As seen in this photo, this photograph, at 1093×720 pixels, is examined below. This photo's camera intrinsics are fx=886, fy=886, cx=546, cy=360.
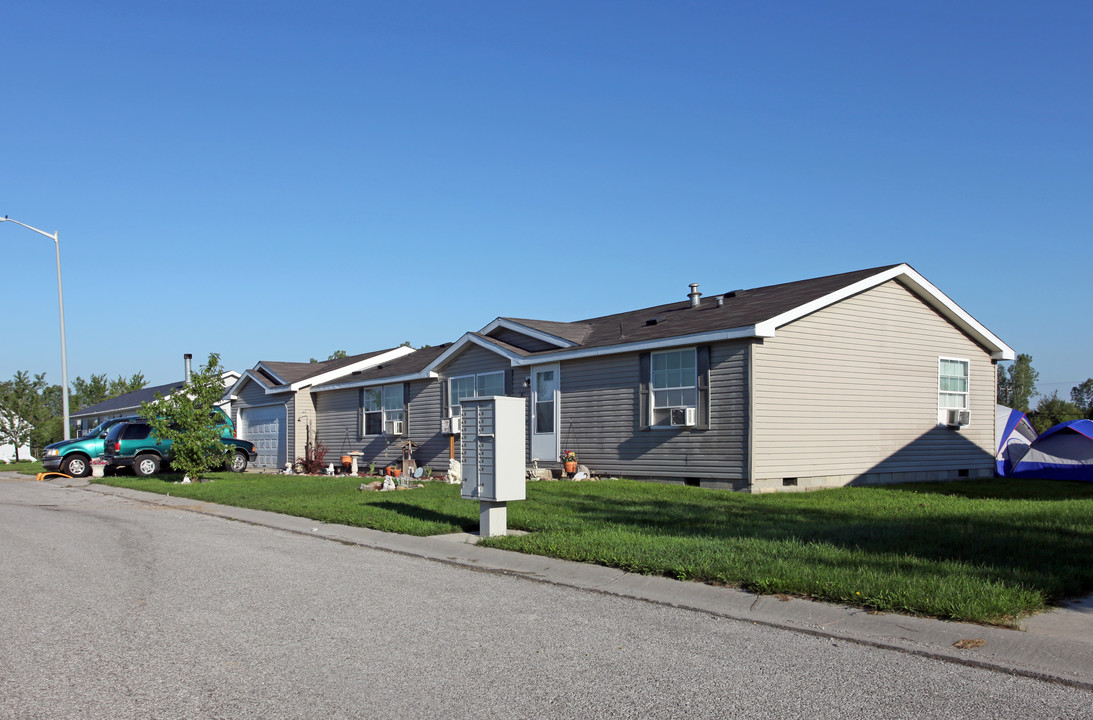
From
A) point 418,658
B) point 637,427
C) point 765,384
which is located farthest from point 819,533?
point 637,427

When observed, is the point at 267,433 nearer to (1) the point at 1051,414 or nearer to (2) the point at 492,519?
(2) the point at 492,519

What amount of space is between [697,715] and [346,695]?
6.21ft

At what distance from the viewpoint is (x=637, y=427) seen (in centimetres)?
1805

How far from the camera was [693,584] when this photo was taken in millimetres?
7801

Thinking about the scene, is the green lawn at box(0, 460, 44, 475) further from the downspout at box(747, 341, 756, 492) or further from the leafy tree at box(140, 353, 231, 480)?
the downspout at box(747, 341, 756, 492)

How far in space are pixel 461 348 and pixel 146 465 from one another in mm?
11366

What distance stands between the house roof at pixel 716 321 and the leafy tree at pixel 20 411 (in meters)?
29.3

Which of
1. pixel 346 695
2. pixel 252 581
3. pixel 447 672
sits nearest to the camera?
pixel 346 695

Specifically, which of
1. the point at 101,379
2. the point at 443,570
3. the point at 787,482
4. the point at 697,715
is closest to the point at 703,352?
the point at 787,482

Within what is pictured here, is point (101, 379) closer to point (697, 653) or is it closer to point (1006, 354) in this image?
point (1006, 354)

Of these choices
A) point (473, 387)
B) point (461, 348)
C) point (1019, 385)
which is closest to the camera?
point (473, 387)

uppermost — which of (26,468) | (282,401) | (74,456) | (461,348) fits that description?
(461,348)

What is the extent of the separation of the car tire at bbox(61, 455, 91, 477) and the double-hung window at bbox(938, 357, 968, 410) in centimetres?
2435

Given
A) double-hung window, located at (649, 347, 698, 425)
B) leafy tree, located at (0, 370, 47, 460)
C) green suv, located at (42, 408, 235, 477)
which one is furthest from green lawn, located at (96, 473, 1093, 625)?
leafy tree, located at (0, 370, 47, 460)
